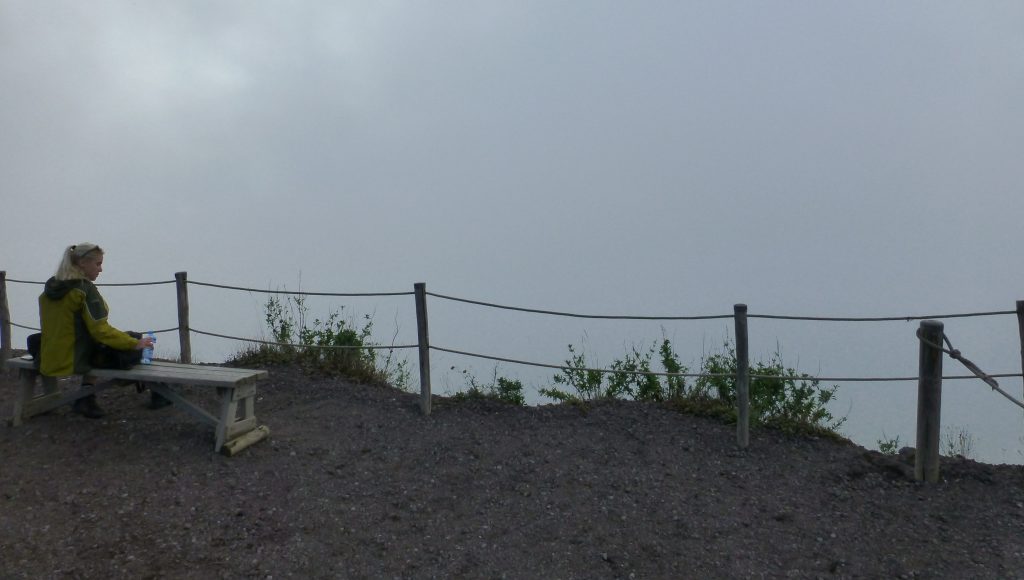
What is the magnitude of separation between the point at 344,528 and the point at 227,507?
761 mm

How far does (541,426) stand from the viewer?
6453 mm

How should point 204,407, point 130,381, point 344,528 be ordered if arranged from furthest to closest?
point 204,407, point 130,381, point 344,528

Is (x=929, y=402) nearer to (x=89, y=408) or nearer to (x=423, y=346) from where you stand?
(x=423, y=346)

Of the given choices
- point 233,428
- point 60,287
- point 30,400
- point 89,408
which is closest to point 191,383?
point 233,428

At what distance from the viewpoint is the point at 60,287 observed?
568cm

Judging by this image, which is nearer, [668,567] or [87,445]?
[668,567]

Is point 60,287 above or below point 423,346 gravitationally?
above

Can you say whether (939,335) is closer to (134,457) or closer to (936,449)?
(936,449)

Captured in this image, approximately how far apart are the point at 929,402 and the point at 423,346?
12.7 feet

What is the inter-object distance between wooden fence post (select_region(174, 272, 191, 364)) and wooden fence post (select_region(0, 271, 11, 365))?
7.13ft

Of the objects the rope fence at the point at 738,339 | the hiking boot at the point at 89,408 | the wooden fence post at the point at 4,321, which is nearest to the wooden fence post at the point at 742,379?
the rope fence at the point at 738,339

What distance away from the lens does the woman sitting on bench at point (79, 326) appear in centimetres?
568

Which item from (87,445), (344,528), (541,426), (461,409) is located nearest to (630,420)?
(541,426)

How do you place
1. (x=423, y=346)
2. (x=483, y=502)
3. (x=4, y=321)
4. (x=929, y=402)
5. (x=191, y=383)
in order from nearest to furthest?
(x=483, y=502) < (x=929, y=402) < (x=191, y=383) < (x=423, y=346) < (x=4, y=321)
